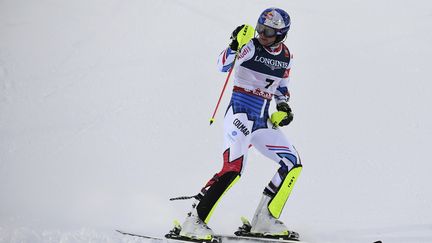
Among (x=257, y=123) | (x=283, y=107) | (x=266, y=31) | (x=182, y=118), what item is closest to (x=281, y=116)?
(x=283, y=107)

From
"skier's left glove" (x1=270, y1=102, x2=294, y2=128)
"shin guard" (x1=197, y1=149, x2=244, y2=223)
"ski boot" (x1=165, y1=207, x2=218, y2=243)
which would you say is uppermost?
"skier's left glove" (x1=270, y1=102, x2=294, y2=128)

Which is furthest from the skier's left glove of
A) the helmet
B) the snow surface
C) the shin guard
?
the snow surface

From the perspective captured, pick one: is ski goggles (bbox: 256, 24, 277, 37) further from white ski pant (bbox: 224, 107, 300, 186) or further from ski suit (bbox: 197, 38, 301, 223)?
white ski pant (bbox: 224, 107, 300, 186)

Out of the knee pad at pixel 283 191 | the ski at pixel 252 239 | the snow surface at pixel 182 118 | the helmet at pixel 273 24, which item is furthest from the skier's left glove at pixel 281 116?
the snow surface at pixel 182 118

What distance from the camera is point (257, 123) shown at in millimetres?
7680

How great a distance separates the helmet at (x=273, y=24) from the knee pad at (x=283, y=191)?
1.52m

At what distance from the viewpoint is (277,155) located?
7.75 m

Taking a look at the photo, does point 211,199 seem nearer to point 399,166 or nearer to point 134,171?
point 134,171

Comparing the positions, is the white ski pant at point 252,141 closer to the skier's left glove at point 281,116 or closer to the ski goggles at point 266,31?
the skier's left glove at point 281,116

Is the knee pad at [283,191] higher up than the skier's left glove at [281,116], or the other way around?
the skier's left glove at [281,116]

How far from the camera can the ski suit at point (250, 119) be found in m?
7.45

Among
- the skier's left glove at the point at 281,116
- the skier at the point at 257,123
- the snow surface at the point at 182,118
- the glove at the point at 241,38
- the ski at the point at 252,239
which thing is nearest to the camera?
the glove at the point at 241,38

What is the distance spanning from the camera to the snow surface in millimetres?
10125

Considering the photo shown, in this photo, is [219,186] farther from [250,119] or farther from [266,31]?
[266,31]
